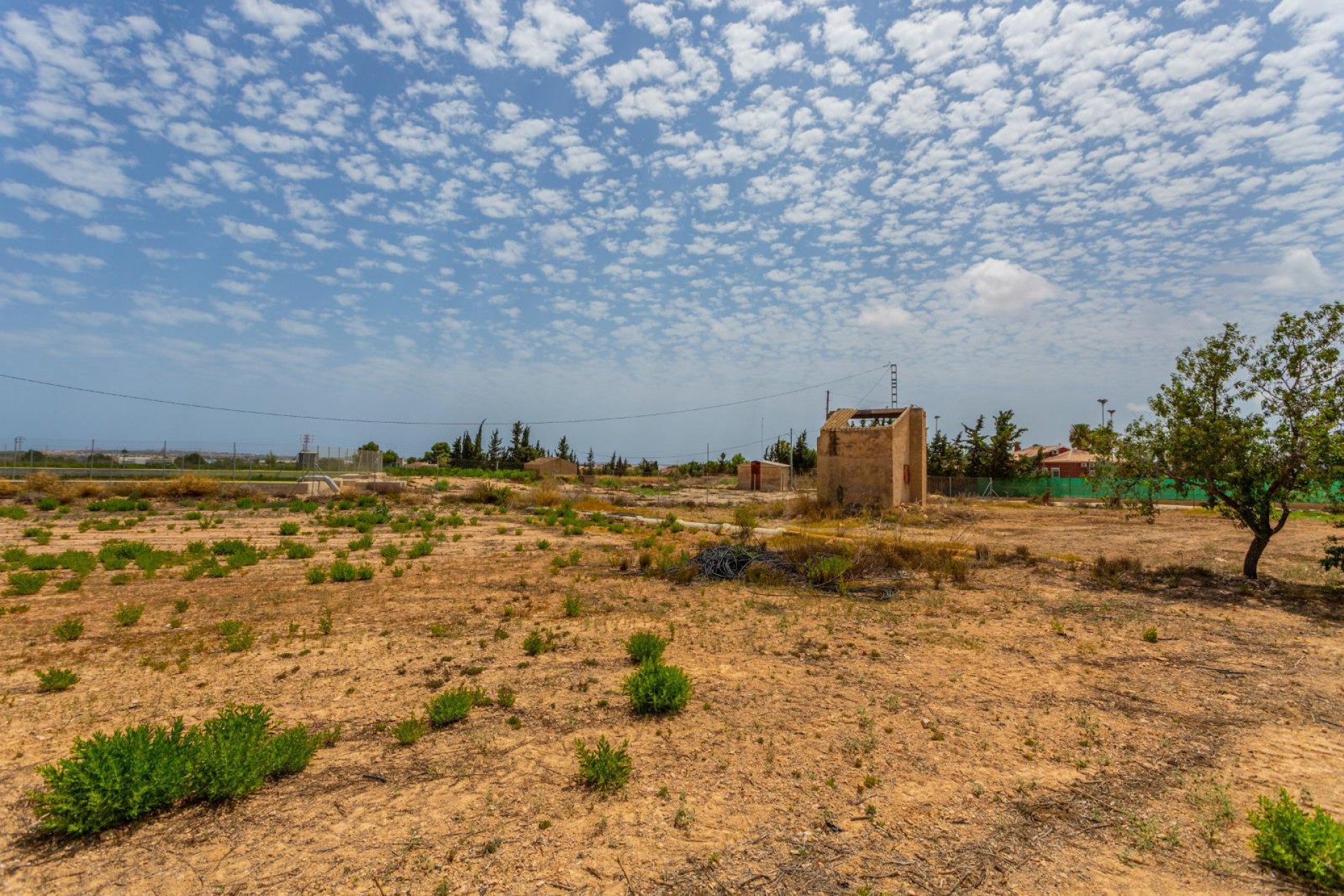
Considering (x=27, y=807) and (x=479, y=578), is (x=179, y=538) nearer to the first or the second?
(x=479, y=578)

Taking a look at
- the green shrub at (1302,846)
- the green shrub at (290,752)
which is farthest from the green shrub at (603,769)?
the green shrub at (1302,846)

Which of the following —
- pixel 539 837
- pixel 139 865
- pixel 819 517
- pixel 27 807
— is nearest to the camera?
pixel 139 865

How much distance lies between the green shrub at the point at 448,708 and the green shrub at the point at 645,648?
2187 mm

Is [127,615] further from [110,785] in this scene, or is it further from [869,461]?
[869,461]

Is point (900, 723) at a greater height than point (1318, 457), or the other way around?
point (1318, 457)

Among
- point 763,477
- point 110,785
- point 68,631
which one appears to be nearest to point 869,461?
point 68,631

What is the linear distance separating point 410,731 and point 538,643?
2.90 meters

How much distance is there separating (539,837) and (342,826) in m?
1.36

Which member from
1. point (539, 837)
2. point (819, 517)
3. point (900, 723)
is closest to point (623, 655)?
point (900, 723)

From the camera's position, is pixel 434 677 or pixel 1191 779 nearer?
pixel 1191 779

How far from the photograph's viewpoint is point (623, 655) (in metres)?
8.29

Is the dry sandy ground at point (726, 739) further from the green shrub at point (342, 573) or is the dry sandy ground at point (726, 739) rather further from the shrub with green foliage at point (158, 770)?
the green shrub at point (342, 573)

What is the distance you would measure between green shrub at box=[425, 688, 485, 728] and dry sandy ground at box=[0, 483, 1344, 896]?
7.5 inches

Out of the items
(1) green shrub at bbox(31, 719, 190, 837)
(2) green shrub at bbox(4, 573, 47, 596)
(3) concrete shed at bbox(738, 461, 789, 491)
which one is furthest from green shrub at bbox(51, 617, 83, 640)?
(3) concrete shed at bbox(738, 461, 789, 491)
